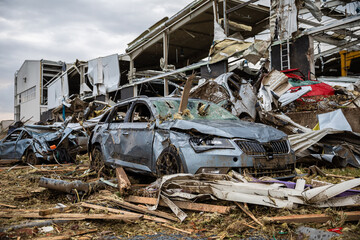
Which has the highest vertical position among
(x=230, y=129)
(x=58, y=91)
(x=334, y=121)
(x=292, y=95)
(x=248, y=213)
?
(x=58, y=91)

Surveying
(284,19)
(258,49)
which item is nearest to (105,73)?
(258,49)

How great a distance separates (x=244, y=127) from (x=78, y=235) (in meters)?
2.82

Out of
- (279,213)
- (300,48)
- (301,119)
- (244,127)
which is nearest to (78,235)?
(279,213)

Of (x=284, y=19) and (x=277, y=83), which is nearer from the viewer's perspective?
(x=277, y=83)

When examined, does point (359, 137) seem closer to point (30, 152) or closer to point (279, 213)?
point (279, 213)

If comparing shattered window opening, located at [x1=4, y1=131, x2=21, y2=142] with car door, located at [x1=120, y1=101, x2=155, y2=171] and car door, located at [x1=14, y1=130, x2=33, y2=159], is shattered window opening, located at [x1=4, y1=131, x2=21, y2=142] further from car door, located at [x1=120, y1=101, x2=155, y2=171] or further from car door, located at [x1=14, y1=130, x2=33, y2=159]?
car door, located at [x1=120, y1=101, x2=155, y2=171]

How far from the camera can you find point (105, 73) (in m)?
23.7

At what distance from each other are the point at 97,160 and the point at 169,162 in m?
3.04

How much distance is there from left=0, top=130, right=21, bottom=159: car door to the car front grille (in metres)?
9.30

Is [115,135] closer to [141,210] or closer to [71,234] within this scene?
[141,210]

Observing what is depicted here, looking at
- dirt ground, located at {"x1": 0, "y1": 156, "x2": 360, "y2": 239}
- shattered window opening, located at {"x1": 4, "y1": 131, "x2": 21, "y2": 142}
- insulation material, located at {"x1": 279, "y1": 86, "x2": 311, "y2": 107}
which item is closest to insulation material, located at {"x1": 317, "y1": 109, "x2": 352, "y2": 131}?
insulation material, located at {"x1": 279, "y1": 86, "x2": 311, "y2": 107}

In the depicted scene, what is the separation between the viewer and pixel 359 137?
680 centimetres

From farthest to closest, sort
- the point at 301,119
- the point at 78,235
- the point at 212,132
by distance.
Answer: the point at 301,119 → the point at 212,132 → the point at 78,235

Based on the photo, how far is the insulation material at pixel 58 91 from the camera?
98.7 feet
